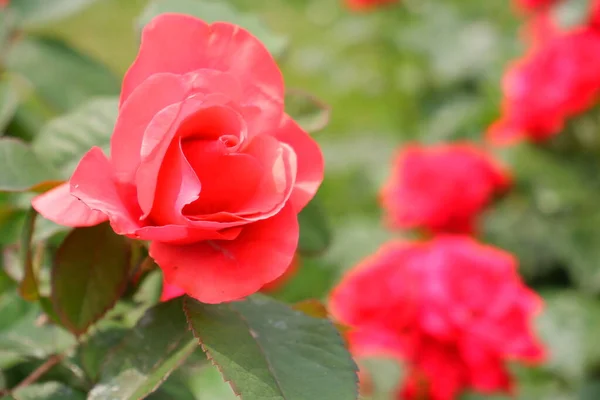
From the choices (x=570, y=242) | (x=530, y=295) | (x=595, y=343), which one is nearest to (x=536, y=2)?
(x=570, y=242)

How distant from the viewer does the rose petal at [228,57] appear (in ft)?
1.32

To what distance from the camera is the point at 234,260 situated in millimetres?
373

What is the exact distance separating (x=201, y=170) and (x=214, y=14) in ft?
0.75

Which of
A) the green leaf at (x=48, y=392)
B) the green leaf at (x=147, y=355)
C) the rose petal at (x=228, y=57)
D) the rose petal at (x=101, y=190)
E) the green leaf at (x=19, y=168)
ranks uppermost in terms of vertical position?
the rose petal at (x=228, y=57)

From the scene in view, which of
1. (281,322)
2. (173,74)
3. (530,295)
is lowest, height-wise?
(530,295)

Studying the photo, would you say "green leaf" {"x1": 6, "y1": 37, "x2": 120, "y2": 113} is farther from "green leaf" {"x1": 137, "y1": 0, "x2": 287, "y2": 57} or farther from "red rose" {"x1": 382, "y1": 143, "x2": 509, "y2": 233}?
"red rose" {"x1": 382, "y1": 143, "x2": 509, "y2": 233}

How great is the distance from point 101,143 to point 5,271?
0.43ft

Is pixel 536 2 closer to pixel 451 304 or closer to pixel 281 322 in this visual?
pixel 451 304

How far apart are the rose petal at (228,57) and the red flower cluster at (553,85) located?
1080mm

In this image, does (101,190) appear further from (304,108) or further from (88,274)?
(304,108)

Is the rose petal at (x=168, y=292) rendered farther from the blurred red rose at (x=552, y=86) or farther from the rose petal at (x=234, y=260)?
the blurred red rose at (x=552, y=86)

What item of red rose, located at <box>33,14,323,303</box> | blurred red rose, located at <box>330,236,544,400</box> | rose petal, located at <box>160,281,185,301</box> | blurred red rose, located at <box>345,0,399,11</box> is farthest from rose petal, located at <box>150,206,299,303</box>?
blurred red rose, located at <box>345,0,399,11</box>

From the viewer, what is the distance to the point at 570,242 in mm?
1426

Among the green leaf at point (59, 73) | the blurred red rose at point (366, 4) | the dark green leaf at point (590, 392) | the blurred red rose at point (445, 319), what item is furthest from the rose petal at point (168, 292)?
the blurred red rose at point (366, 4)
